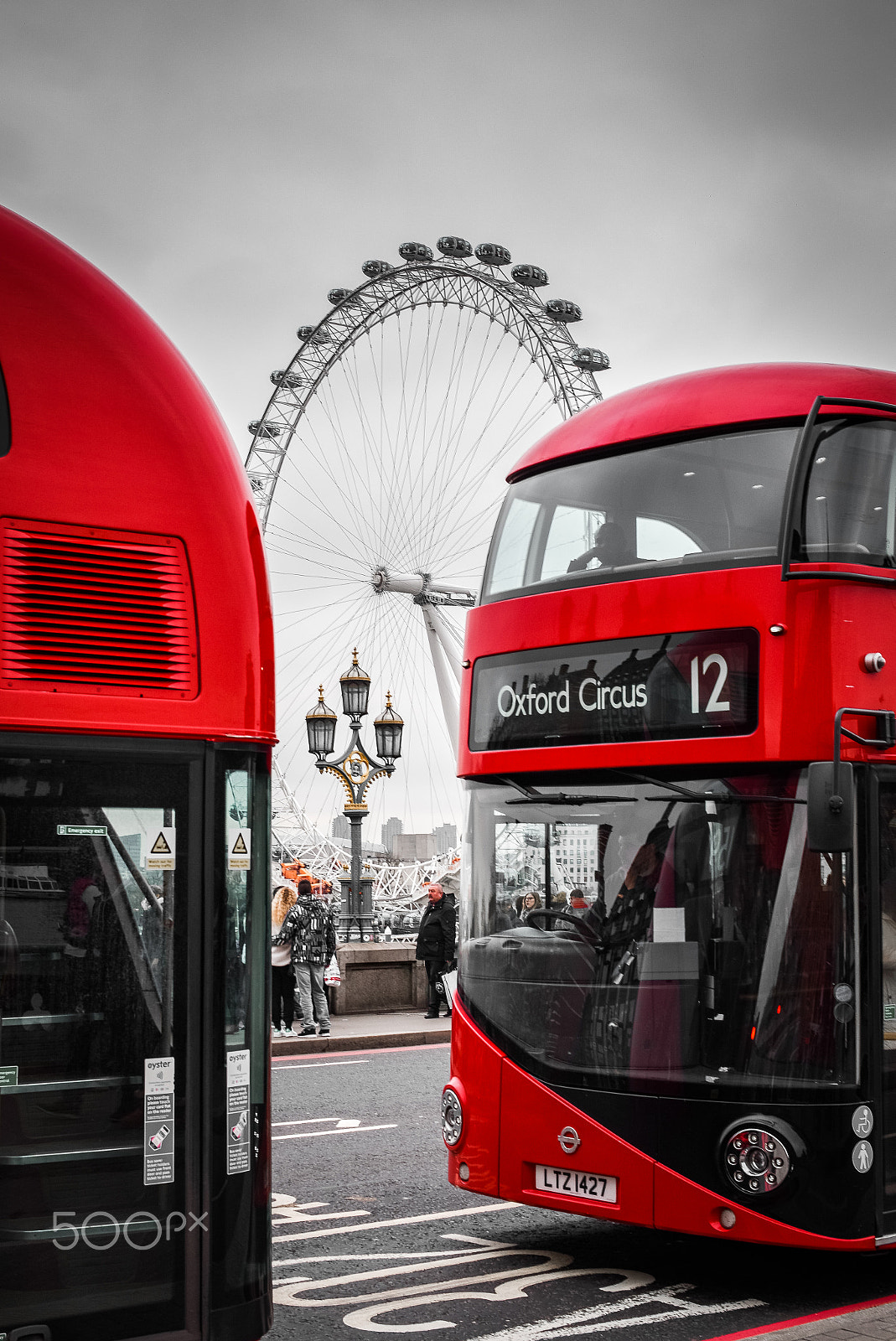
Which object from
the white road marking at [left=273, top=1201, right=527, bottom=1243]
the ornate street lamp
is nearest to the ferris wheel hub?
the ornate street lamp

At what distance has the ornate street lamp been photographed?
2362cm

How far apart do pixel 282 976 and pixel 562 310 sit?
87.0 feet

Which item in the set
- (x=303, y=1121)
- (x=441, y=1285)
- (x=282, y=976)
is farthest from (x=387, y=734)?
(x=441, y=1285)

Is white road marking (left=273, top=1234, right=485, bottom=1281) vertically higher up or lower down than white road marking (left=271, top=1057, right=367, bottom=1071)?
higher up

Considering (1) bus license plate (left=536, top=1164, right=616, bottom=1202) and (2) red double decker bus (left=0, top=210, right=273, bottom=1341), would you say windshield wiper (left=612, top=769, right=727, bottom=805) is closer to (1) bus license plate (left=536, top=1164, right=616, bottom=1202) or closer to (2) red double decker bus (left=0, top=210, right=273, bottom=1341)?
(1) bus license plate (left=536, top=1164, right=616, bottom=1202)

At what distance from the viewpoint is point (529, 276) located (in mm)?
38031

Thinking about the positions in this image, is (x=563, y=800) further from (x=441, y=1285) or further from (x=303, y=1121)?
(x=303, y=1121)

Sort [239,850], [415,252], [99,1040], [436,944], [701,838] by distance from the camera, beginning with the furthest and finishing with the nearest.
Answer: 1. [415,252]
2. [436,944]
3. [701,838]
4. [239,850]
5. [99,1040]

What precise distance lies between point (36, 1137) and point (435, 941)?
44.0 ft

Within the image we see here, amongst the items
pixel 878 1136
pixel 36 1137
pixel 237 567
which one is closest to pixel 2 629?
pixel 237 567

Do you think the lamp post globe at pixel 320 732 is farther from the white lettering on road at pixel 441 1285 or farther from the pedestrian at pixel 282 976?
the white lettering on road at pixel 441 1285

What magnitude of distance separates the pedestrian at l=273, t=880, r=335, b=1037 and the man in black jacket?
5.68ft

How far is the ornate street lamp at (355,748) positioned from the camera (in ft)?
77.5

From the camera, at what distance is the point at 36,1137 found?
393 cm
